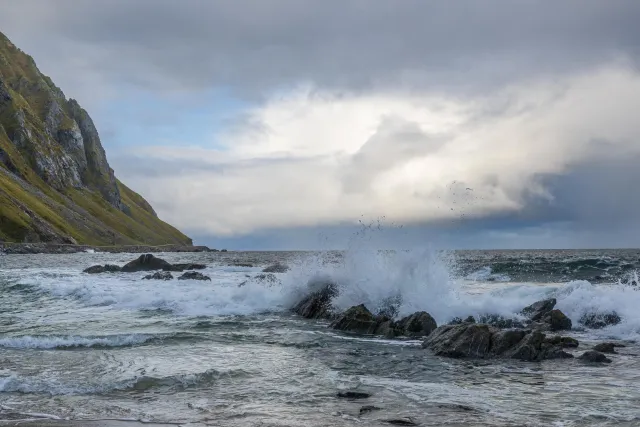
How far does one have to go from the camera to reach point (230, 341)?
21.9 meters

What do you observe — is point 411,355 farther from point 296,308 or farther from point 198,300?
point 198,300

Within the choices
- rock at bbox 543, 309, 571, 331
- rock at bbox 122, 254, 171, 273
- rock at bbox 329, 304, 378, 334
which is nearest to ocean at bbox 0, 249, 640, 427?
rock at bbox 543, 309, 571, 331

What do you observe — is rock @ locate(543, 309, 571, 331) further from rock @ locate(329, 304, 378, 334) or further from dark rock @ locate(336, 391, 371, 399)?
dark rock @ locate(336, 391, 371, 399)

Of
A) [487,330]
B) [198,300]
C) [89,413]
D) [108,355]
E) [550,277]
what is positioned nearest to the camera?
[89,413]

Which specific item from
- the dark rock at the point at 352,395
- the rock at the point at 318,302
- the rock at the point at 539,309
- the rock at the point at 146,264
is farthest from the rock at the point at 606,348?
the rock at the point at 146,264

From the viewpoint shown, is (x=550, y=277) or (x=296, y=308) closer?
(x=296, y=308)

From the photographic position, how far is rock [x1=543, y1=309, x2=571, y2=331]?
26.5 meters

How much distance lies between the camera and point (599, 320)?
2680 cm

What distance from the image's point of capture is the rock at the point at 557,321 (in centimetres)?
2647

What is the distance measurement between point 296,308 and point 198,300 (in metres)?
6.44

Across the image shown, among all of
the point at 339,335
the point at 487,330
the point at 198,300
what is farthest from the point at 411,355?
the point at 198,300

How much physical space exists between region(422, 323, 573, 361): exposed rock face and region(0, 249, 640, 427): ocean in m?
0.77

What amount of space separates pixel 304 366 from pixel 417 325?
869cm

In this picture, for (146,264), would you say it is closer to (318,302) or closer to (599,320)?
(318,302)
